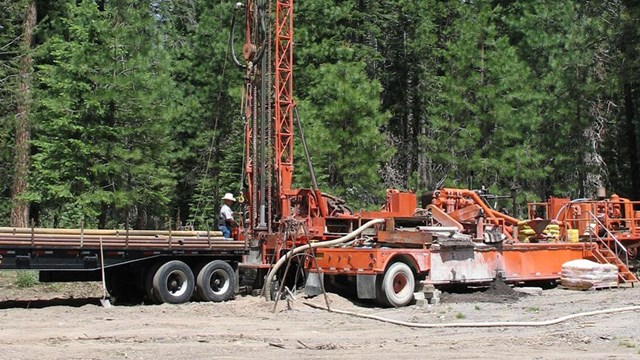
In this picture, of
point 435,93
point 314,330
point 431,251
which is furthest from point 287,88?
point 435,93

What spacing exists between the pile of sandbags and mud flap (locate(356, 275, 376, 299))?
252 inches

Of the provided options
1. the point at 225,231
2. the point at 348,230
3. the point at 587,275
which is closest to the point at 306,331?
the point at 348,230

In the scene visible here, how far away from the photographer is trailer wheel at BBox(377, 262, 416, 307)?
56.3 feet

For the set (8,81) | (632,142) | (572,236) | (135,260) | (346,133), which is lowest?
(135,260)

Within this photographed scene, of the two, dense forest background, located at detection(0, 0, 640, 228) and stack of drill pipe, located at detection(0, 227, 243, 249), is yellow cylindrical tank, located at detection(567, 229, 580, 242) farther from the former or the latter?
stack of drill pipe, located at detection(0, 227, 243, 249)

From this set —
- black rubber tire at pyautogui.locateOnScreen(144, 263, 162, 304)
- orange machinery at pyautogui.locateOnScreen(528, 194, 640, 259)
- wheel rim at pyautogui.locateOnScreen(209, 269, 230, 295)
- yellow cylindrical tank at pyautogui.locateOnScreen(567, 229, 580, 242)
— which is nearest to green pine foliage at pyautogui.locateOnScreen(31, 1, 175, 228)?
wheel rim at pyautogui.locateOnScreen(209, 269, 230, 295)

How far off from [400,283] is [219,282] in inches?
162

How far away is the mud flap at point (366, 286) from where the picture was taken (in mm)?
17109

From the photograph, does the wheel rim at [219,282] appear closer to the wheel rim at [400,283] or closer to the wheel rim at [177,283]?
the wheel rim at [177,283]

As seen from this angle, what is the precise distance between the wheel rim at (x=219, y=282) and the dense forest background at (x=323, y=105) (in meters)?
8.35

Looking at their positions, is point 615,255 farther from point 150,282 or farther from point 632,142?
point 632,142

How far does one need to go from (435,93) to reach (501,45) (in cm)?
698

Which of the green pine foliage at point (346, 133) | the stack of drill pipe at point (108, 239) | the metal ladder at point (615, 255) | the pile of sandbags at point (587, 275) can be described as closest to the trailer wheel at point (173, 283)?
the stack of drill pipe at point (108, 239)

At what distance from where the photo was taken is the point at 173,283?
17.8 m
